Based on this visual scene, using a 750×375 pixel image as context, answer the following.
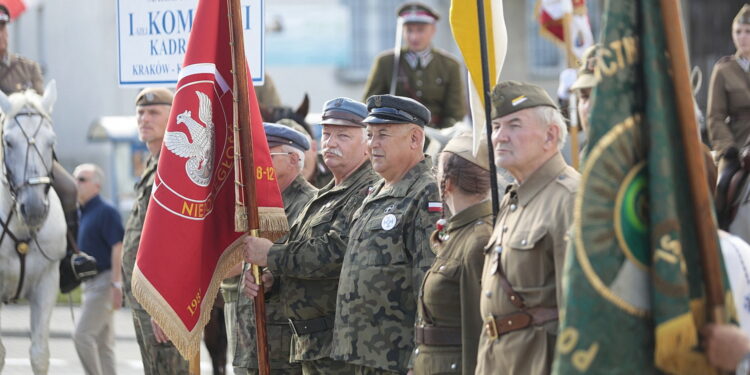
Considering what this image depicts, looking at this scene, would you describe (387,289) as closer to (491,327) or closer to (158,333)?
(491,327)

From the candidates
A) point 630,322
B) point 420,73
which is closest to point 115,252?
point 420,73

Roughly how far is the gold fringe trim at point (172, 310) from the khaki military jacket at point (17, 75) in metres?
5.52

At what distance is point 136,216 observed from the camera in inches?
336

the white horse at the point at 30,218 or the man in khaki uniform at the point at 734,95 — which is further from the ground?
the man in khaki uniform at the point at 734,95

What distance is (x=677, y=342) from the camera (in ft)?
10.5

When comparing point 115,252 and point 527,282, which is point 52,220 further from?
point 527,282

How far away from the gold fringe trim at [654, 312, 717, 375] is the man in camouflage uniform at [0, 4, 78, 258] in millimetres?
8207

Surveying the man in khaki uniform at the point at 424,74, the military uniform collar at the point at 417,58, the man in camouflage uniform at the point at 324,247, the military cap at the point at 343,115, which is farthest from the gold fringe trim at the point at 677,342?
the military uniform collar at the point at 417,58

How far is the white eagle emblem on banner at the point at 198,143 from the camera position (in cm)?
632

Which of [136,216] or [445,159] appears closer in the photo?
[445,159]

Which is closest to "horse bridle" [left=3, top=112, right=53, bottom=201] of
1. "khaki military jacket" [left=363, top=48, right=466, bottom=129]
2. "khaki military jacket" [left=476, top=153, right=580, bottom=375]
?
"khaki military jacket" [left=363, top=48, right=466, bottom=129]

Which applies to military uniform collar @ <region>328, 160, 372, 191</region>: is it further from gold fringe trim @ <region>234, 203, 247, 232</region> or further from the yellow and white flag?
the yellow and white flag

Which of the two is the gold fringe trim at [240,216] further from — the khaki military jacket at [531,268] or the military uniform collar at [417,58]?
the military uniform collar at [417,58]

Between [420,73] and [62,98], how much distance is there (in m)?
23.2
